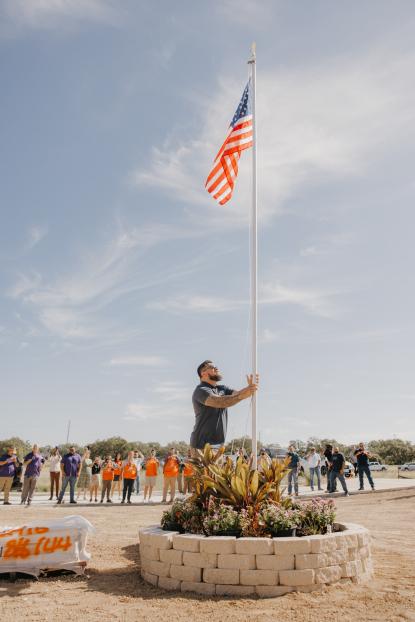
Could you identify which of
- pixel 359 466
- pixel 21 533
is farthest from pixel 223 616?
pixel 359 466

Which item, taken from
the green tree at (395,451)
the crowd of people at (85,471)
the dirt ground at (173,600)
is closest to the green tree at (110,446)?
the green tree at (395,451)

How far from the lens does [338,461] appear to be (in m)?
17.1

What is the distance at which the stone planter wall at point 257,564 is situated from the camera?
Answer: 527cm

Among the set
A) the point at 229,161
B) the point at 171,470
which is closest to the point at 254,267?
the point at 229,161

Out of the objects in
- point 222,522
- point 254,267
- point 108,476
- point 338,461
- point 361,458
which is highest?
point 254,267

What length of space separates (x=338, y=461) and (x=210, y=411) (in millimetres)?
11989

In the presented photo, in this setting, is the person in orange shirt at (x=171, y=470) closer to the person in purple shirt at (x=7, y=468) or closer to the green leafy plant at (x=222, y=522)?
the person in purple shirt at (x=7, y=468)

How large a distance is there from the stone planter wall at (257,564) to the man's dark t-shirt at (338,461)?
11738 mm

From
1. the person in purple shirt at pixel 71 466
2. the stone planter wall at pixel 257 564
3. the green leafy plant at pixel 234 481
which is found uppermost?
the person in purple shirt at pixel 71 466

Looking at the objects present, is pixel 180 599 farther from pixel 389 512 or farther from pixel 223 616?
pixel 389 512

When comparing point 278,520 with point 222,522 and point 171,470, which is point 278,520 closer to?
point 222,522

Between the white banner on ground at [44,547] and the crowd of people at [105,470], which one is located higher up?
the crowd of people at [105,470]

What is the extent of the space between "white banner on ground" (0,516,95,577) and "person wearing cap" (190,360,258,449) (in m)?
1.84

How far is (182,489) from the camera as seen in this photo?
56.9 feet
